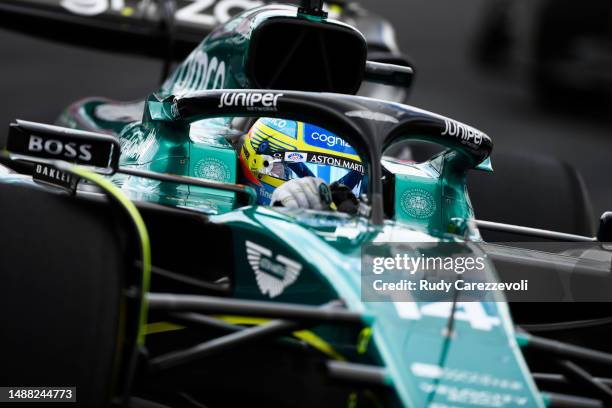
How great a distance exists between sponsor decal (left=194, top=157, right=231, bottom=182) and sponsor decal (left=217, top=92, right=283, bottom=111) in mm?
382

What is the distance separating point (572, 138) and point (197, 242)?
795cm

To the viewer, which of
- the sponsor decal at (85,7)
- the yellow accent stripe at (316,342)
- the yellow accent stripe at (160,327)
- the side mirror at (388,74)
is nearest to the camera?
the yellow accent stripe at (316,342)

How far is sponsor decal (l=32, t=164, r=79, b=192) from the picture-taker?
9.70 ft

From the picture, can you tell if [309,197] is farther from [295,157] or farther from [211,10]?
[211,10]

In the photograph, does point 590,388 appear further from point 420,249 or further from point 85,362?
point 85,362

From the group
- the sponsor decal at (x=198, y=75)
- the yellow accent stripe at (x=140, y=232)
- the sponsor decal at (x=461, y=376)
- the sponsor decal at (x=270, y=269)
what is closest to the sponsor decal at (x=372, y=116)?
the sponsor decal at (x=270, y=269)

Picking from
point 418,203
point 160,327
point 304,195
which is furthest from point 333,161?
point 160,327

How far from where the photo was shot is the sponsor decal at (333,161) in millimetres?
3682

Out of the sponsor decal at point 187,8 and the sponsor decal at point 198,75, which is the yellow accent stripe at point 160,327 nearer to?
the sponsor decal at point 198,75

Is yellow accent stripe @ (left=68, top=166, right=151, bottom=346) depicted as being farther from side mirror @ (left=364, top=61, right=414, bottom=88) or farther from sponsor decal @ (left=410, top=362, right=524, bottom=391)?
side mirror @ (left=364, top=61, right=414, bottom=88)

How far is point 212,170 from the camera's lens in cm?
356

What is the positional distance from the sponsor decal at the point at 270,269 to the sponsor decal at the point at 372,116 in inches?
19.5

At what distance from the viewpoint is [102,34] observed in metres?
6.30

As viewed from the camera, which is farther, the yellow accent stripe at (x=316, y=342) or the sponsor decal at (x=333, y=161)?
the sponsor decal at (x=333, y=161)
